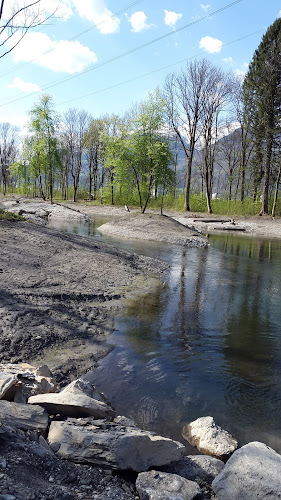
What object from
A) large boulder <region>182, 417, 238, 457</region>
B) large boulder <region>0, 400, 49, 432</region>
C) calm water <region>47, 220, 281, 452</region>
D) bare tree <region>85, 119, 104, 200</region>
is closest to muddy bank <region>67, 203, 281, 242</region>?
calm water <region>47, 220, 281, 452</region>

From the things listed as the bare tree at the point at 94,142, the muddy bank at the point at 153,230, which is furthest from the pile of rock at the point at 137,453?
the bare tree at the point at 94,142

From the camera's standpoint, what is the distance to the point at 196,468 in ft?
10.9

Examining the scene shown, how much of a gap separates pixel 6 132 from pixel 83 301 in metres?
78.6

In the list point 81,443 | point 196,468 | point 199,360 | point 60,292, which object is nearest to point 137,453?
point 81,443

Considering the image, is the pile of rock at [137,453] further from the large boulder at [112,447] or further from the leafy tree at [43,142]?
the leafy tree at [43,142]

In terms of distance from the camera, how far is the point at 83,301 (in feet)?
27.1

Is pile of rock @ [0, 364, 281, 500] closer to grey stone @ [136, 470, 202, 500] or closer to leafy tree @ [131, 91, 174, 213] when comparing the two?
grey stone @ [136, 470, 202, 500]

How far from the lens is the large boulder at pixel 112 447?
3053 millimetres

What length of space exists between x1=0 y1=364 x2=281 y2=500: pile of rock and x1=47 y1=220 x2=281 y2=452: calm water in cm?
77

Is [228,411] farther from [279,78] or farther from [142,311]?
[279,78]

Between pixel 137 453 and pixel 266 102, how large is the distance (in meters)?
38.0

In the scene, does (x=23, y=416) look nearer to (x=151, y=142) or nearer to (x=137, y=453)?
(x=137, y=453)

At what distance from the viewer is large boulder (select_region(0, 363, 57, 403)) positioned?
377 cm

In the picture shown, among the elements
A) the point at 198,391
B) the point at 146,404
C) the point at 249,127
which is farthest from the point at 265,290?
the point at 249,127
